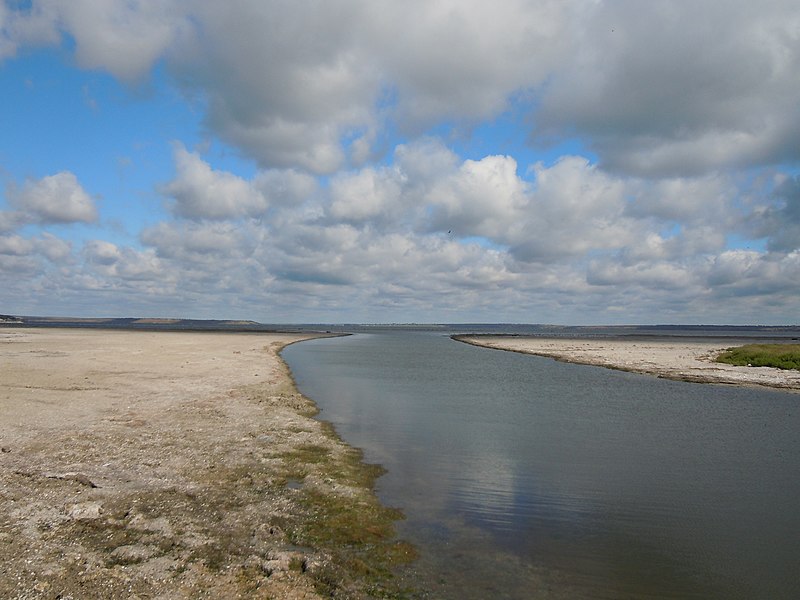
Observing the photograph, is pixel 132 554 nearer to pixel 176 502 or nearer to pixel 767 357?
pixel 176 502

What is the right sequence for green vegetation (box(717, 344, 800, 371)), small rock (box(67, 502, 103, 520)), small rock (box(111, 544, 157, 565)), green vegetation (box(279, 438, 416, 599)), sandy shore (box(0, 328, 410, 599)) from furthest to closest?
1. green vegetation (box(717, 344, 800, 371))
2. small rock (box(67, 502, 103, 520))
3. small rock (box(111, 544, 157, 565))
4. green vegetation (box(279, 438, 416, 599))
5. sandy shore (box(0, 328, 410, 599))

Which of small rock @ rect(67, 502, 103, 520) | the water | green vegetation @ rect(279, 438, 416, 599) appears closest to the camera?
green vegetation @ rect(279, 438, 416, 599)

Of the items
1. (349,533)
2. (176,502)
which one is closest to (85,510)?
(176,502)

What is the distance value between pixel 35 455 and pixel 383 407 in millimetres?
17519

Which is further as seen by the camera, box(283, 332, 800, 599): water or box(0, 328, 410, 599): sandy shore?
box(283, 332, 800, 599): water

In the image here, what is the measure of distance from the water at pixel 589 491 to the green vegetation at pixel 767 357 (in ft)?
84.6

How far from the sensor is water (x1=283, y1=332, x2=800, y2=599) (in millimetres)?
10570

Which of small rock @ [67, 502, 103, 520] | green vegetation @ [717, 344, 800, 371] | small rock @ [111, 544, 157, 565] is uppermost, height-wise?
green vegetation @ [717, 344, 800, 371]

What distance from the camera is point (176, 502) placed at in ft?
43.1

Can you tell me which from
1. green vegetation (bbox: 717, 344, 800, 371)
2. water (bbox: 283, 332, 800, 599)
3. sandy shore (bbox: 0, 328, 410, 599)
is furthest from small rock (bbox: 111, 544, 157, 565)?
green vegetation (bbox: 717, 344, 800, 371)

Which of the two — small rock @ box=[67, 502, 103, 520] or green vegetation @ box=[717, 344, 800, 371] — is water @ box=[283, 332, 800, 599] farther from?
green vegetation @ box=[717, 344, 800, 371]

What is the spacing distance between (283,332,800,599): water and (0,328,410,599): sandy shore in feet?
5.47

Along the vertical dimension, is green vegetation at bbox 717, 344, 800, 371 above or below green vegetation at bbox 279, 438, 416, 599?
above

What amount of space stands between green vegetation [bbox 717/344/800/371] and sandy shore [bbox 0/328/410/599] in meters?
53.6
